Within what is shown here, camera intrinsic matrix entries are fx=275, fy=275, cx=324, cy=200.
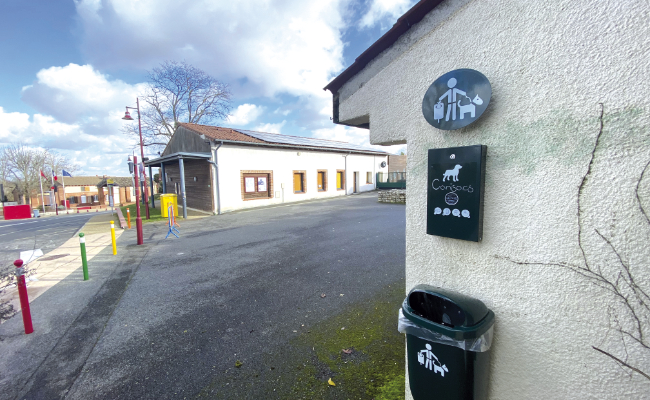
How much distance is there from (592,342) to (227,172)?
15.4 meters

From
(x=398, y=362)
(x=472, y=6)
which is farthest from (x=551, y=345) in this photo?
(x=472, y=6)

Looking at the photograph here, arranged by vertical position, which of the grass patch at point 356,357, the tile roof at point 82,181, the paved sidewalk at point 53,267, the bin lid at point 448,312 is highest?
the tile roof at point 82,181

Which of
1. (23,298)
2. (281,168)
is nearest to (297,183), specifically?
(281,168)

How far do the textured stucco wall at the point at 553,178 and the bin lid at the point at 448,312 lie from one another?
0.48ft

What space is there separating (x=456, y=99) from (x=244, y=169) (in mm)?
15257

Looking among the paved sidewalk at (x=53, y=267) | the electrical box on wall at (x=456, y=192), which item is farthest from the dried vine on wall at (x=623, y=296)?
the paved sidewalk at (x=53, y=267)

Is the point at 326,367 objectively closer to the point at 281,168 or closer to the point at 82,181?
the point at 281,168

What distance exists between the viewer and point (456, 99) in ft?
6.09

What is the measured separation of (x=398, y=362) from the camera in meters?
2.95

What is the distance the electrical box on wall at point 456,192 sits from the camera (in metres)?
1.80

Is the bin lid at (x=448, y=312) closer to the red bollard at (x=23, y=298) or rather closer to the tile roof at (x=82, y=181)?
the red bollard at (x=23, y=298)

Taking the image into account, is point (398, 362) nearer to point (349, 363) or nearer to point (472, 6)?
point (349, 363)

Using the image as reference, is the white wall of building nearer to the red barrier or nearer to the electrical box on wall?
the electrical box on wall

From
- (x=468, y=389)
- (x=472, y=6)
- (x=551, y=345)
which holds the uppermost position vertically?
(x=472, y=6)
